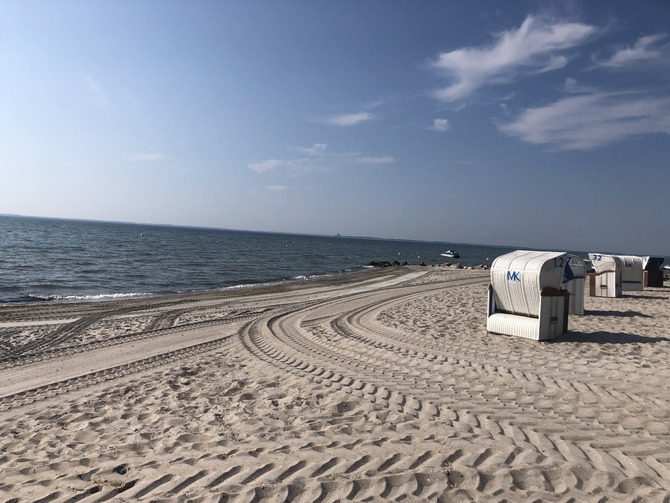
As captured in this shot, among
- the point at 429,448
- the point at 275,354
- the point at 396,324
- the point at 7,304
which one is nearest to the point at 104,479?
the point at 429,448

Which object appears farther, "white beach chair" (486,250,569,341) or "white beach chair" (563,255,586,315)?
"white beach chair" (563,255,586,315)

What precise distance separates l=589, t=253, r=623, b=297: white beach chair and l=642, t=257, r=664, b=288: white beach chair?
19.4 feet

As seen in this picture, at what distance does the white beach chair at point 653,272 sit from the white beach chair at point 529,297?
17112 millimetres

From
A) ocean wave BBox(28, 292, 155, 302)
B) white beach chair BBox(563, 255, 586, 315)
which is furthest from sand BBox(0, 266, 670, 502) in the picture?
ocean wave BBox(28, 292, 155, 302)

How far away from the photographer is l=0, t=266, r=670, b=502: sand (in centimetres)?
407

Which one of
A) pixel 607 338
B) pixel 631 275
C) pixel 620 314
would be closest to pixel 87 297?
pixel 607 338

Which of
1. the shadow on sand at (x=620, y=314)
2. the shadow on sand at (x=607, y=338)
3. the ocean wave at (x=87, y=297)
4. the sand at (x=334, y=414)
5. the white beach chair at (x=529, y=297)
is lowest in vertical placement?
the ocean wave at (x=87, y=297)

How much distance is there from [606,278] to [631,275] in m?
3.32

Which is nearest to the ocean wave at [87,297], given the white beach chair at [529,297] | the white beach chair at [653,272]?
the white beach chair at [529,297]

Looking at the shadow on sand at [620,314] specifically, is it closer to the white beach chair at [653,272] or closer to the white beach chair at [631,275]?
the white beach chair at [631,275]

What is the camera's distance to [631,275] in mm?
21344

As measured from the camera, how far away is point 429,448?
470cm

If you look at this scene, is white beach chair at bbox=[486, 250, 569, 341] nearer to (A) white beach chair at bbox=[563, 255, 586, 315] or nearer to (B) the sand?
(B) the sand

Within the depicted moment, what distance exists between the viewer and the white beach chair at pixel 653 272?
24.3 m
